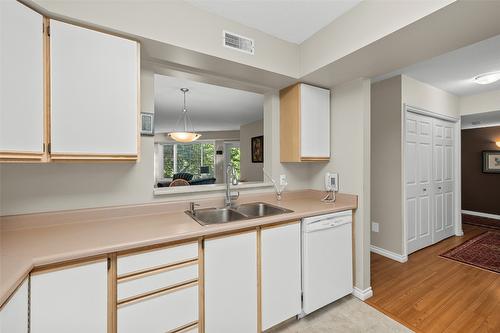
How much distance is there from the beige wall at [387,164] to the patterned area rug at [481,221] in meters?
3.20

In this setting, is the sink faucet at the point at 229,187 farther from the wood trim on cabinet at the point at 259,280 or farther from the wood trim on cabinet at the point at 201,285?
the wood trim on cabinet at the point at 201,285

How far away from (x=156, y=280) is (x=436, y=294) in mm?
2639

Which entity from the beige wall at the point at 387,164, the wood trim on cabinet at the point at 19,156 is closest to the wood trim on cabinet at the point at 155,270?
the wood trim on cabinet at the point at 19,156

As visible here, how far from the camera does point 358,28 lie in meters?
1.63

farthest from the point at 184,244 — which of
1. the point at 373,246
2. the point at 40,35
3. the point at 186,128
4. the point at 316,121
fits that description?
the point at 186,128

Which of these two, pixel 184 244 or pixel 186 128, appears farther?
pixel 186 128

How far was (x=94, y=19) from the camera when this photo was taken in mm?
1340

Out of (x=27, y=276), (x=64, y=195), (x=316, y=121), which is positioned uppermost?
(x=316, y=121)

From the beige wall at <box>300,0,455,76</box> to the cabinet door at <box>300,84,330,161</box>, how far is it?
0.92 feet

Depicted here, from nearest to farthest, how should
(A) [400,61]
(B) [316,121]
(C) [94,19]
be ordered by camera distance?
(C) [94,19] < (A) [400,61] < (B) [316,121]

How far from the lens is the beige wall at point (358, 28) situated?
1.32 meters

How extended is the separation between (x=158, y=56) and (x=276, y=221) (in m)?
1.56

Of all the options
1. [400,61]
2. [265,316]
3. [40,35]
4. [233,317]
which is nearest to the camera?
[40,35]

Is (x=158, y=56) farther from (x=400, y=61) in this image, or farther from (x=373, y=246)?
(x=373, y=246)
